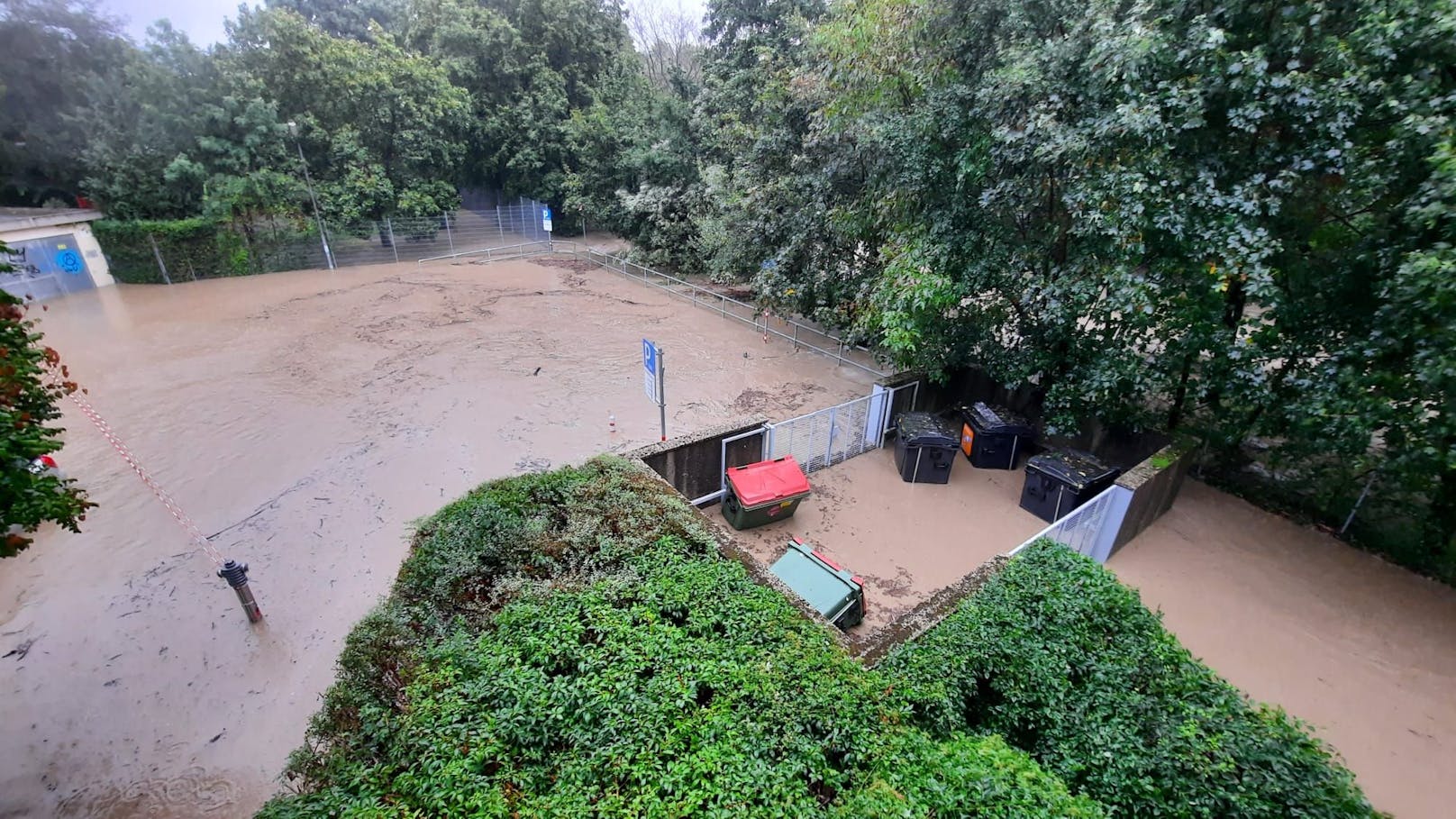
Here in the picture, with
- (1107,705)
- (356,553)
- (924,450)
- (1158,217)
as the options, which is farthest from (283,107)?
(1107,705)

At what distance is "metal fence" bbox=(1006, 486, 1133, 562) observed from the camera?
756 centimetres

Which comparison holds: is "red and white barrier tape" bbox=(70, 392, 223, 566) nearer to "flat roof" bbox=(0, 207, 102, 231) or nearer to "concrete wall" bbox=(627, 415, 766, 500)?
"concrete wall" bbox=(627, 415, 766, 500)

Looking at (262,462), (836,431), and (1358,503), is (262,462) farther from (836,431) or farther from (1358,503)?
(1358,503)

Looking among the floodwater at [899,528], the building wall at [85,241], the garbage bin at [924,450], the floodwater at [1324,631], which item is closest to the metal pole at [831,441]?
the floodwater at [899,528]

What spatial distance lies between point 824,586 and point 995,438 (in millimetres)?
5283

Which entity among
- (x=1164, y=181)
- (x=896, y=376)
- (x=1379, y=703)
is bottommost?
(x=1379, y=703)

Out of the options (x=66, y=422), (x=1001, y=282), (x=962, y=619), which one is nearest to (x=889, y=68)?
(x=1001, y=282)

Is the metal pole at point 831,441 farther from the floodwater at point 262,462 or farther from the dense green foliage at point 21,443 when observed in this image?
the dense green foliage at point 21,443

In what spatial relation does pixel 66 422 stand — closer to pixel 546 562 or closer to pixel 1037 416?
pixel 546 562

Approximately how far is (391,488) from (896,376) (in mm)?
8864

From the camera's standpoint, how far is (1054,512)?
892 centimetres

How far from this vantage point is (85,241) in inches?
761

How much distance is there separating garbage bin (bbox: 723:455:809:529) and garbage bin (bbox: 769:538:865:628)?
1.39 m

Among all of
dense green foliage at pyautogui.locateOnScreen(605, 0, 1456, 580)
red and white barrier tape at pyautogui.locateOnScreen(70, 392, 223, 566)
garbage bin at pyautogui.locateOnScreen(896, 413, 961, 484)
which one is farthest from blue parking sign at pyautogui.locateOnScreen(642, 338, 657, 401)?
red and white barrier tape at pyautogui.locateOnScreen(70, 392, 223, 566)
